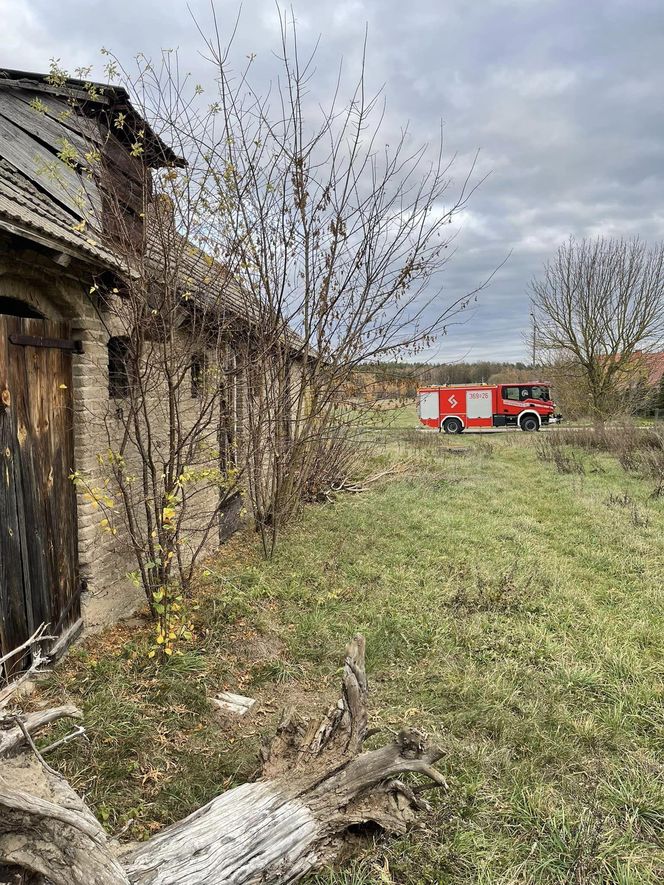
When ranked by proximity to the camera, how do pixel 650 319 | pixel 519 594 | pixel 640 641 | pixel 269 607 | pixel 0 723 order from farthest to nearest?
pixel 650 319 → pixel 519 594 → pixel 269 607 → pixel 640 641 → pixel 0 723

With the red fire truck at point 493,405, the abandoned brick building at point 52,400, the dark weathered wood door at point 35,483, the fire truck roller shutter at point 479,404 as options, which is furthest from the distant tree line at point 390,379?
the fire truck roller shutter at point 479,404

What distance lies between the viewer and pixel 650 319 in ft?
63.8

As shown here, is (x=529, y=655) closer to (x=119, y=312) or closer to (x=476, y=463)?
(x=119, y=312)

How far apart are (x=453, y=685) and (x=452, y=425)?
2340 centimetres

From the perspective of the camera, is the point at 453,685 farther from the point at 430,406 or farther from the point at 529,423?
the point at 430,406

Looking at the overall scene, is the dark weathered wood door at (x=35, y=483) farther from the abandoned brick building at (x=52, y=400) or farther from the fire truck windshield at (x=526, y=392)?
the fire truck windshield at (x=526, y=392)

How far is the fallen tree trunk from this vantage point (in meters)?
1.98

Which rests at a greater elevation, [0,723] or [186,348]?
[186,348]

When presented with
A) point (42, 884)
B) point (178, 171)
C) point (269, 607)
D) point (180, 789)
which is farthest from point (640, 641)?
point (178, 171)

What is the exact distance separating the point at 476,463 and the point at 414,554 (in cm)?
951

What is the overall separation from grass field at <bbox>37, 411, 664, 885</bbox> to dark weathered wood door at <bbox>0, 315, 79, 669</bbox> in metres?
0.53

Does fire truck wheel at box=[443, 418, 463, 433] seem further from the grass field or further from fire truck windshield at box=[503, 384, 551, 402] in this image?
the grass field

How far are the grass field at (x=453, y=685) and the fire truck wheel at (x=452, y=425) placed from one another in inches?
747

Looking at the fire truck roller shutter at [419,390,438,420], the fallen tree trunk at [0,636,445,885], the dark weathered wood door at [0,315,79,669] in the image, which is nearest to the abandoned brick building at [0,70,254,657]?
the dark weathered wood door at [0,315,79,669]
